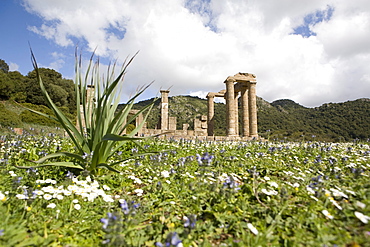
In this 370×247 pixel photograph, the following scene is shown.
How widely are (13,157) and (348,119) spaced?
53.3m

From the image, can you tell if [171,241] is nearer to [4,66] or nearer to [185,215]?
[185,215]

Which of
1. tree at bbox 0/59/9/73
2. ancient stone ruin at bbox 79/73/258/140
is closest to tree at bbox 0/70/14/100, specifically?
tree at bbox 0/59/9/73

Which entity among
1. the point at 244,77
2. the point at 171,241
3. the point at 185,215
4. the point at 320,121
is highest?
the point at 244,77

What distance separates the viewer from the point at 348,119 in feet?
141

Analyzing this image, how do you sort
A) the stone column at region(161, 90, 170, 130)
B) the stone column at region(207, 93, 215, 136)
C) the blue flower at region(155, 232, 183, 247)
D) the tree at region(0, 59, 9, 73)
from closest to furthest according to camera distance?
the blue flower at region(155, 232, 183, 247) → the stone column at region(161, 90, 170, 130) → the stone column at region(207, 93, 215, 136) → the tree at region(0, 59, 9, 73)

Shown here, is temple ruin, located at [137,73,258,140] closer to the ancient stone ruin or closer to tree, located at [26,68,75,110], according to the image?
the ancient stone ruin

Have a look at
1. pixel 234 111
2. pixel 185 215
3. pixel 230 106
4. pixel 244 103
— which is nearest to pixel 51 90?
pixel 230 106

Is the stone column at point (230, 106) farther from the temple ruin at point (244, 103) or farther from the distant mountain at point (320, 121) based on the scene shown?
the distant mountain at point (320, 121)

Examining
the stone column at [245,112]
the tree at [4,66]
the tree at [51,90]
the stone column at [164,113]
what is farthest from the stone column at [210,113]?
the tree at [4,66]

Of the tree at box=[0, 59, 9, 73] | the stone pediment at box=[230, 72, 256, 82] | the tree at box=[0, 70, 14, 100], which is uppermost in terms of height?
the tree at box=[0, 59, 9, 73]

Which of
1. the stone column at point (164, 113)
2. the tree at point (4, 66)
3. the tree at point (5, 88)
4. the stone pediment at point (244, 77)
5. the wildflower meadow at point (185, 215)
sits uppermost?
the tree at point (4, 66)

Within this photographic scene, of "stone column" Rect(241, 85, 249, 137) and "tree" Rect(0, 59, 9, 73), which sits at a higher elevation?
"tree" Rect(0, 59, 9, 73)

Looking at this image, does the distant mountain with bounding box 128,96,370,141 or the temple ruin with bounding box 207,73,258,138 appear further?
the distant mountain with bounding box 128,96,370,141

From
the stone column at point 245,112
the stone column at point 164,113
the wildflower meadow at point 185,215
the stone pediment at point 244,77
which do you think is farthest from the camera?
the stone column at point 164,113
